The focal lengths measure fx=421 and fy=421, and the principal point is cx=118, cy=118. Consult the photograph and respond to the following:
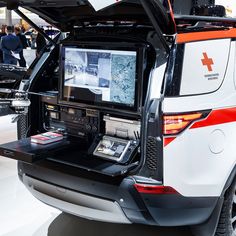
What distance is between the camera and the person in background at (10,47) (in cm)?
1046

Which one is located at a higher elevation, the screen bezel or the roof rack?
the roof rack

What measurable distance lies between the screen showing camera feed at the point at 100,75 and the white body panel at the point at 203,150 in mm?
454

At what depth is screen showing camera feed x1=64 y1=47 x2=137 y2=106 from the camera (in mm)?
2643

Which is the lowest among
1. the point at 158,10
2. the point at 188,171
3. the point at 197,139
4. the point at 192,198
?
the point at 192,198

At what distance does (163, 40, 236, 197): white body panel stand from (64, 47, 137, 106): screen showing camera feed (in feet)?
1.49

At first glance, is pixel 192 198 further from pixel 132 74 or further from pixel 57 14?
pixel 57 14

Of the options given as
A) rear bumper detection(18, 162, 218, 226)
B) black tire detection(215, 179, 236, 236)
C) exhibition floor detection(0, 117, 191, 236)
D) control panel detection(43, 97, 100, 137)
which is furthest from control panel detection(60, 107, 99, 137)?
black tire detection(215, 179, 236, 236)

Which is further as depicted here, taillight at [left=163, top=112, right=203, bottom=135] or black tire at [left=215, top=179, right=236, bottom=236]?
black tire at [left=215, top=179, right=236, bottom=236]

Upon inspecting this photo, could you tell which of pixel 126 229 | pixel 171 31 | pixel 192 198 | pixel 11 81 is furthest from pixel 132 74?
pixel 11 81

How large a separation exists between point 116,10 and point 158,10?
1.95 feet

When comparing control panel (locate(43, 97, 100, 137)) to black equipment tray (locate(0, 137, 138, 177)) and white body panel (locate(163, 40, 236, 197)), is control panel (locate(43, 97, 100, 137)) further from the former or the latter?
white body panel (locate(163, 40, 236, 197))

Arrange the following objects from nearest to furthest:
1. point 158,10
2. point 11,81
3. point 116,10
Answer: point 158,10
point 116,10
point 11,81

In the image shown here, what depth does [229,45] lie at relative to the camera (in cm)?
249

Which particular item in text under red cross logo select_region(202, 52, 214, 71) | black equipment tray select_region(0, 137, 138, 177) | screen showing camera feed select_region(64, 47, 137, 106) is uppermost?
text under red cross logo select_region(202, 52, 214, 71)
